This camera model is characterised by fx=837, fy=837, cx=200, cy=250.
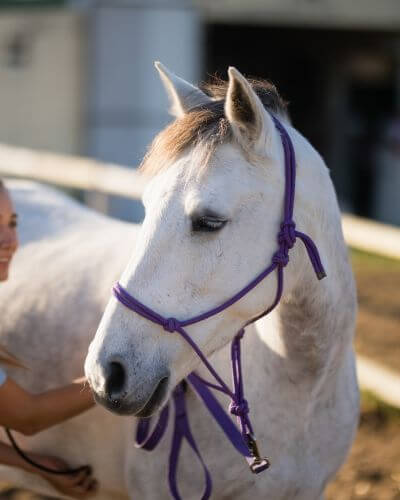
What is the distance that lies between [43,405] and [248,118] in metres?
1.08

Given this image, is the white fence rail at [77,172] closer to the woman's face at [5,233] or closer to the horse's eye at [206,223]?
the woman's face at [5,233]

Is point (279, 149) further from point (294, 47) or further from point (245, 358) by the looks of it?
point (294, 47)

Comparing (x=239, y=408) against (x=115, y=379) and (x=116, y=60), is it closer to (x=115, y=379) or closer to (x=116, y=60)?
(x=115, y=379)

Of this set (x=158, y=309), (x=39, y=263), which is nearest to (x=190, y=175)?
(x=158, y=309)

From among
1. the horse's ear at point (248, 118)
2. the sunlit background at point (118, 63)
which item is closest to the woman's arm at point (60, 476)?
the horse's ear at point (248, 118)

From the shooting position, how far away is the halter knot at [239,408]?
244 centimetres

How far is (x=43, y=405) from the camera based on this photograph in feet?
8.41

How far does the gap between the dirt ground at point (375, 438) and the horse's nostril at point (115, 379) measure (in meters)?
1.97

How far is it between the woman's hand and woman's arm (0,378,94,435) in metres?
0.35

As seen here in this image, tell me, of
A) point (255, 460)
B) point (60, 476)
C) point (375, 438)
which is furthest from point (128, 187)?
point (255, 460)

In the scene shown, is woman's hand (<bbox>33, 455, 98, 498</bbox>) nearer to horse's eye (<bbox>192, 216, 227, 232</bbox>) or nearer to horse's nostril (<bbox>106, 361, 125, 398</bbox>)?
horse's nostril (<bbox>106, 361, 125, 398</bbox>)

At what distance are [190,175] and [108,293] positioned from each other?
918 mm

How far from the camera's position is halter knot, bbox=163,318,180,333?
2.14 m

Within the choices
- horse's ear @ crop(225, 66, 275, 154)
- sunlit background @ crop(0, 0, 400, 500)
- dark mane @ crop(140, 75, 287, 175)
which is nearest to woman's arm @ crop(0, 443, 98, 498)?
dark mane @ crop(140, 75, 287, 175)
